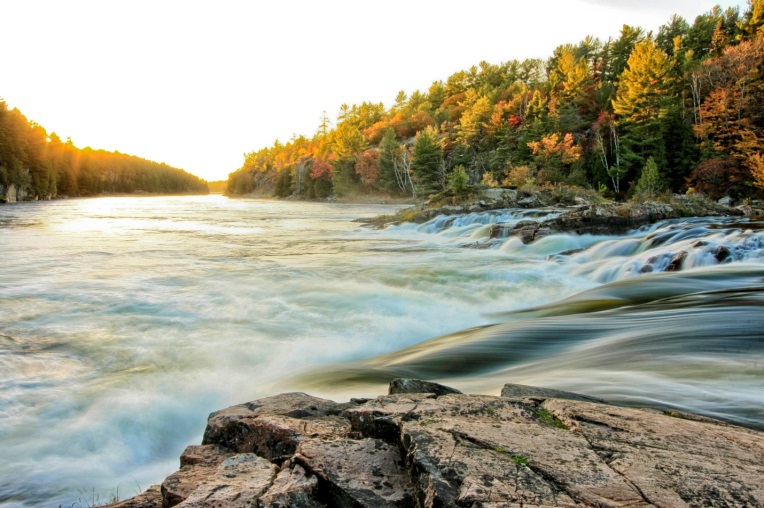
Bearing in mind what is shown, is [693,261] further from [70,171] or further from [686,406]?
[70,171]

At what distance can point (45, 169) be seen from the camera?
57969mm

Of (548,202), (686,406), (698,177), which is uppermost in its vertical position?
(698,177)

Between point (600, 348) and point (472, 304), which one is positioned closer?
point (600, 348)

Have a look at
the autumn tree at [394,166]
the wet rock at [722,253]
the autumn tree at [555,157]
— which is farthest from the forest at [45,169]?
the wet rock at [722,253]

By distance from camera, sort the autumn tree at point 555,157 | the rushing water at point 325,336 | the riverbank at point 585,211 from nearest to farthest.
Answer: the rushing water at point 325,336 < the riverbank at point 585,211 < the autumn tree at point 555,157

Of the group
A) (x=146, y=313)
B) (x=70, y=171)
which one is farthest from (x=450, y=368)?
(x=70, y=171)

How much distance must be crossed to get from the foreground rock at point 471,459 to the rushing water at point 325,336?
3.83 ft

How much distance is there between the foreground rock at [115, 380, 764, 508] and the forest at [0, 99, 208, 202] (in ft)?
191

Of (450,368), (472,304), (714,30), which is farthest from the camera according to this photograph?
(714,30)

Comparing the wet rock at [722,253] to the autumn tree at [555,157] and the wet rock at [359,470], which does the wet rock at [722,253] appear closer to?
the wet rock at [359,470]

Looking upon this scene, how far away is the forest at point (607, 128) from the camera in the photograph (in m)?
29.0

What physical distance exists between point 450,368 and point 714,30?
5978 centimetres

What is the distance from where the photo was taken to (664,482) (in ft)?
5.04

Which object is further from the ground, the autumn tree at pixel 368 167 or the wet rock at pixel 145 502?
the autumn tree at pixel 368 167
